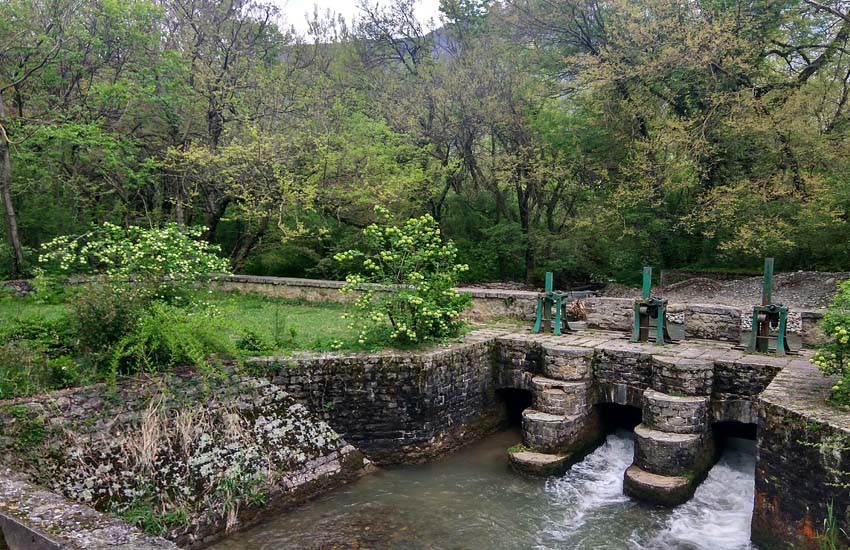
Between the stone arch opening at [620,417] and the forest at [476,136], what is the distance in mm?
5759

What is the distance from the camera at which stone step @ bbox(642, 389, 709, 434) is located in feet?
25.8

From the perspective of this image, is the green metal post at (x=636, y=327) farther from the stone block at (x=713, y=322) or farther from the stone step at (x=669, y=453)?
the stone step at (x=669, y=453)

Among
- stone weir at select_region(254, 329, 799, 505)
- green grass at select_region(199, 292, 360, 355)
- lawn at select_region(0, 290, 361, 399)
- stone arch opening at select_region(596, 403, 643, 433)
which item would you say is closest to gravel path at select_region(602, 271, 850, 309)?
stone arch opening at select_region(596, 403, 643, 433)

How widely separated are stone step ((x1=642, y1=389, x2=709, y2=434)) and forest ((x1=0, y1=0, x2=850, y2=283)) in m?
6.93

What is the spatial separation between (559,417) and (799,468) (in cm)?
335

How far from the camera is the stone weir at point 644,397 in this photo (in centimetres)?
764

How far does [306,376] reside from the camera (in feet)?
27.0

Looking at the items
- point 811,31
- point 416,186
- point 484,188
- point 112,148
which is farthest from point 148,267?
point 811,31

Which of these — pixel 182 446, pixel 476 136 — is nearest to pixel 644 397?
pixel 182 446

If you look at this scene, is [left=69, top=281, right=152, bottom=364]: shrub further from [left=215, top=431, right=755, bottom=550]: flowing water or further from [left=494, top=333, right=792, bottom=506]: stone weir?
[left=494, top=333, right=792, bottom=506]: stone weir

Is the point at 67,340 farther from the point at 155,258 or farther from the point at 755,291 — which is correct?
the point at 755,291

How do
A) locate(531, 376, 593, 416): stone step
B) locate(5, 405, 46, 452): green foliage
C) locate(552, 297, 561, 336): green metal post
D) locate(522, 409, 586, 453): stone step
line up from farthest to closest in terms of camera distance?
locate(552, 297, 561, 336): green metal post, locate(531, 376, 593, 416): stone step, locate(522, 409, 586, 453): stone step, locate(5, 405, 46, 452): green foliage

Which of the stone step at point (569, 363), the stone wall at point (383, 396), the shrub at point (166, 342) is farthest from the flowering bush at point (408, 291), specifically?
the shrub at point (166, 342)

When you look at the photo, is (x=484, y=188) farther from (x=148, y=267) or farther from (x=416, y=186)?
(x=148, y=267)
